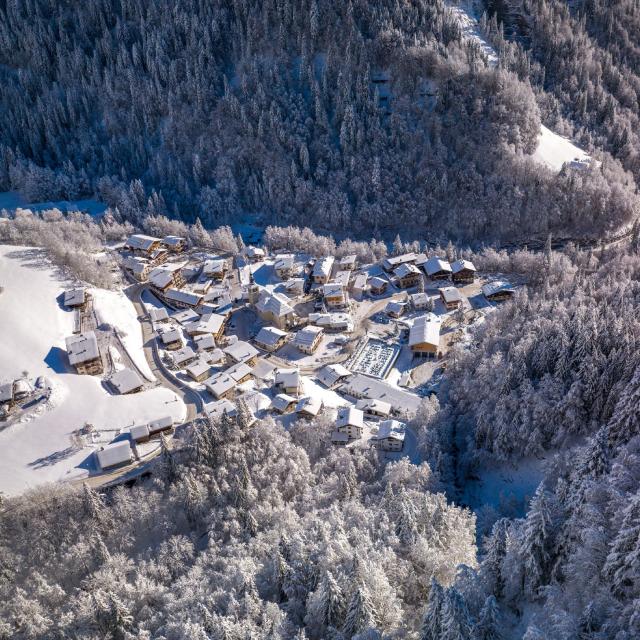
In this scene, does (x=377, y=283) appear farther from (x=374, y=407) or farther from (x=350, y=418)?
(x=350, y=418)

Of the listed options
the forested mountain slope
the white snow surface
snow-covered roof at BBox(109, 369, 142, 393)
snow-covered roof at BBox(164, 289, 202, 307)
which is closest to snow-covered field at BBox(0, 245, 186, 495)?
the white snow surface

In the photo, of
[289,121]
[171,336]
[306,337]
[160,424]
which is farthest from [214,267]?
[289,121]

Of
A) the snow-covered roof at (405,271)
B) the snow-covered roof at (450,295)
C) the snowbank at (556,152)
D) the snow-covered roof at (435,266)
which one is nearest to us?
the snow-covered roof at (450,295)

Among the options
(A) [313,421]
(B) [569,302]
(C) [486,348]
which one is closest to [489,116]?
(B) [569,302]

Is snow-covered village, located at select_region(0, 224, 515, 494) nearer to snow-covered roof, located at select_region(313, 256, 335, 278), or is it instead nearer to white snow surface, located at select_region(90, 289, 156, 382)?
white snow surface, located at select_region(90, 289, 156, 382)

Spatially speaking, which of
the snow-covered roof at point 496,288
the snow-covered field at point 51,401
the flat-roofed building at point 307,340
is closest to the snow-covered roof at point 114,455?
the snow-covered field at point 51,401

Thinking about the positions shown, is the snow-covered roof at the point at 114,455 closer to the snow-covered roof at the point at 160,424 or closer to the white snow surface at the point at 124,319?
the snow-covered roof at the point at 160,424

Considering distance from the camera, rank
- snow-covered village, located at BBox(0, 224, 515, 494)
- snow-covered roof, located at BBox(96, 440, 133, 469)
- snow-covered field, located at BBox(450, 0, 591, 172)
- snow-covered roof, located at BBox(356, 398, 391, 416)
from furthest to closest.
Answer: snow-covered field, located at BBox(450, 0, 591, 172), snow-covered roof, located at BBox(356, 398, 391, 416), snow-covered village, located at BBox(0, 224, 515, 494), snow-covered roof, located at BBox(96, 440, 133, 469)
